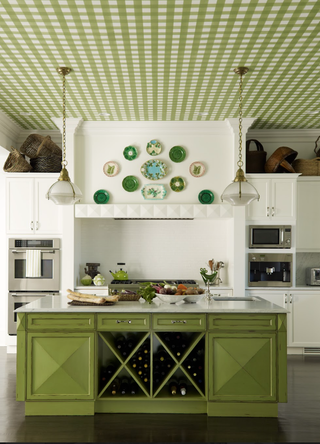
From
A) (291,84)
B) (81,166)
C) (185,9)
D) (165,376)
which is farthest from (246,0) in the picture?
(81,166)

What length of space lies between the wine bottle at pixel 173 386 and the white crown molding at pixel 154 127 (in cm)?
339

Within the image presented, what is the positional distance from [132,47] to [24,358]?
9.31 ft

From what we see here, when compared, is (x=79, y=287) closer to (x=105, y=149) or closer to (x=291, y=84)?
(x=105, y=149)

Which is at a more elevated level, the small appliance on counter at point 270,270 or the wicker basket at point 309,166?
the wicker basket at point 309,166

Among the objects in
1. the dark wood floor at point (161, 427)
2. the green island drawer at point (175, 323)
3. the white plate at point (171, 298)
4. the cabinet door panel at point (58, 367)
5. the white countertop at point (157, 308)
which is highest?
the white plate at point (171, 298)

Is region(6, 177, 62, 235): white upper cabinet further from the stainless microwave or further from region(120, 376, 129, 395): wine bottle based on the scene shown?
the stainless microwave

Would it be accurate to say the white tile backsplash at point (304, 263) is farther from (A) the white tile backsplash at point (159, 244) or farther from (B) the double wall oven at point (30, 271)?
(B) the double wall oven at point (30, 271)

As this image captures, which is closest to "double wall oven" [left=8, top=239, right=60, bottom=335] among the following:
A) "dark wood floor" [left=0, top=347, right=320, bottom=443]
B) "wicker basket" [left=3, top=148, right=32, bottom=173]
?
"wicker basket" [left=3, top=148, right=32, bottom=173]

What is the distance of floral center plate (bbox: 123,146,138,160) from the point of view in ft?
19.5

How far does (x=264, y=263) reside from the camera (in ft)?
19.2

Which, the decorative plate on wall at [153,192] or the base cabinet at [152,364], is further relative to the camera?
the decorative plate on wall at [153,192]

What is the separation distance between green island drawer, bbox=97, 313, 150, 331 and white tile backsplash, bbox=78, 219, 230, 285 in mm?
2710

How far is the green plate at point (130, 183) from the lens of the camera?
234 inches

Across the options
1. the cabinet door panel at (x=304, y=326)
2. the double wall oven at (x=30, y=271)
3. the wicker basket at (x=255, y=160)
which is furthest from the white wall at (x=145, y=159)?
the cabinet door panel at (x=304, y=326)
